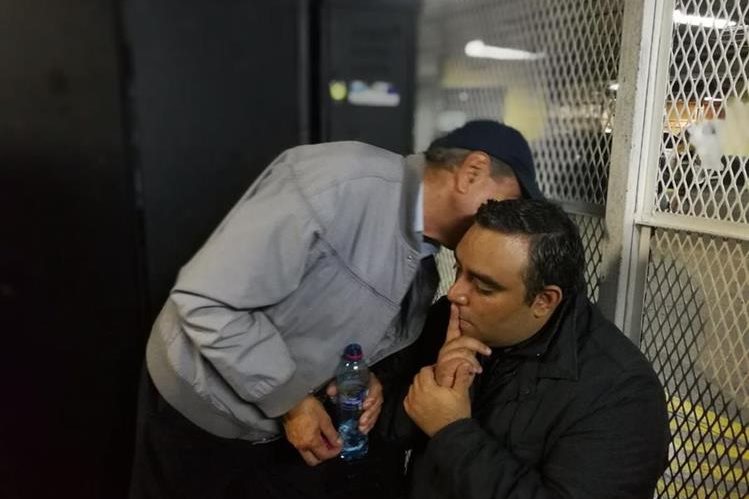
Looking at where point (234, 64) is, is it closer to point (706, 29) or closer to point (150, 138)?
point (150, 138)

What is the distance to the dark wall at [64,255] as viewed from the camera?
1396mm

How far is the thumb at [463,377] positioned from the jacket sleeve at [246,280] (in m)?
0.34

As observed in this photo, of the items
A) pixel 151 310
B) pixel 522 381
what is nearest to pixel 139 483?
pixel 151 310

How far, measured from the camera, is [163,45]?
1.34 metres

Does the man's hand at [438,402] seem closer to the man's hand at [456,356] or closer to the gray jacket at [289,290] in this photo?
the man's hand at [456,356]

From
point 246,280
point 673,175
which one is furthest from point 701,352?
point 246,280

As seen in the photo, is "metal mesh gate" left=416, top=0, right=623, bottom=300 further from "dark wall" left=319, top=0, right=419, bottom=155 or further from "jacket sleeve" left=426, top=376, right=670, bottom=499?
"jacket sleeve" left=426, top=376, right=670, bottom=499

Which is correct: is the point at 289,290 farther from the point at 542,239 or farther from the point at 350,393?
the point at 542,239

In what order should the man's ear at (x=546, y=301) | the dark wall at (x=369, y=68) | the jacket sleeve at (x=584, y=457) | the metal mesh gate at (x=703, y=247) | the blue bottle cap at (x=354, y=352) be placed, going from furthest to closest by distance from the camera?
1. the dark wall at (x=369, y=68)
2. the blue bottle cap at (x=354, y=352)
3. the metal mesh gate at (x=703, y=247)
4. the man's ear at (x=546, y=301)
5. the jacket sleeve at (x=584, y=457)

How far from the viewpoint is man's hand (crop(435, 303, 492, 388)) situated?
103 cm

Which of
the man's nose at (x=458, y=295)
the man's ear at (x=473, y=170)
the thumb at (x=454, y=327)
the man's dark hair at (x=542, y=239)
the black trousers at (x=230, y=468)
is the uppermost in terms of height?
the man's ear at (x=473, y=170)

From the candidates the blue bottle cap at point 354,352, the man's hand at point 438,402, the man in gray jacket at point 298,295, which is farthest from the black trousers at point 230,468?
the man's hand at point 438,402

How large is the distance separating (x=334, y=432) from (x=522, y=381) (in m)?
0.44

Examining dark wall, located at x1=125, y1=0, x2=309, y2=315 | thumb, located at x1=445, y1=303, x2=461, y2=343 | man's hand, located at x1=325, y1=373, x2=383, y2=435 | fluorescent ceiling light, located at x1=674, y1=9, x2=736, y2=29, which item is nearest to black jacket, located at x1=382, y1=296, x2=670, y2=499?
thumb, located at x1=445, y1=303, x2=461, y2=343
